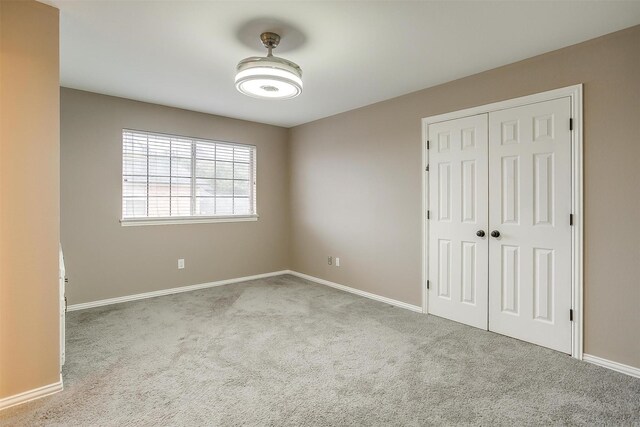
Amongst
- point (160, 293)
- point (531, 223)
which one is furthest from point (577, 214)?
point (160, 293)

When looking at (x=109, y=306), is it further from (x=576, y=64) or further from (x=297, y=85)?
(x=576, y=64)

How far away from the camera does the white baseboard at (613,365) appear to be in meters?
2.39

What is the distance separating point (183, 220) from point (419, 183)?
308cm

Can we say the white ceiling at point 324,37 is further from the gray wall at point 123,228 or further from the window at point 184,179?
the window at point 184,179

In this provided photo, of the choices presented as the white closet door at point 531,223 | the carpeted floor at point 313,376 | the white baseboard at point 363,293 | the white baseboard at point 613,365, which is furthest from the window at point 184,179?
the white baseboard at point 613,365

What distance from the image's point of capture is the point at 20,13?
6.66 ft

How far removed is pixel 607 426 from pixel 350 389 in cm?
141

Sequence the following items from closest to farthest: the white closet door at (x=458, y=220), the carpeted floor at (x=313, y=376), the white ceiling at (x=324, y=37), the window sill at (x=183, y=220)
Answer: the carpeted floor at (x=313, y=376), the white ceiling at (x=324, y=37), the white closet door at (x=458, y=220), the window sill at (x=183, y=220)

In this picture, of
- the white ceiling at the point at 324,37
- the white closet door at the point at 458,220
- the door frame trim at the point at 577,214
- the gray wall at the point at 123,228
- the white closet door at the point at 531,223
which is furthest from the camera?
the gray wall at the point at 123,228

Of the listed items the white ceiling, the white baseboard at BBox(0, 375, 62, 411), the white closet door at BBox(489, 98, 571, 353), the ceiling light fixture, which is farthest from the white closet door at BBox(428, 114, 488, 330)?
the white baseboard at BBox(0, 375, 62, 411)

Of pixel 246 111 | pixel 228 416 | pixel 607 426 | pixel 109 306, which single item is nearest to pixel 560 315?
pixel 607 426

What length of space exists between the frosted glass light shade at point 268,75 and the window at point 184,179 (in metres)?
2.30

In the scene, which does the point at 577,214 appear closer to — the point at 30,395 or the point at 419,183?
the point at 419,183

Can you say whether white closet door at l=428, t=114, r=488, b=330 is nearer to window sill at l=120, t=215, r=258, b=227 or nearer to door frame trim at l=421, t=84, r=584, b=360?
door frame trim at l=421, t=84, r=584, b=360
